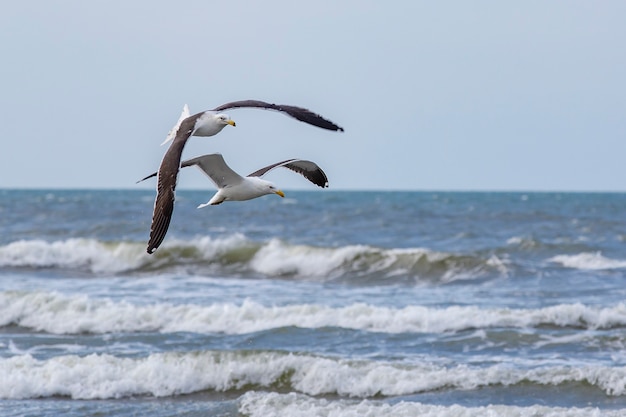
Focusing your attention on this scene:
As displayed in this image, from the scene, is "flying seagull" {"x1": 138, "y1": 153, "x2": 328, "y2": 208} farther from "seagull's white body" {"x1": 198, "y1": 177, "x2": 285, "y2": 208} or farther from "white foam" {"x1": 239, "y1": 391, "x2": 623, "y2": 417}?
"white foam" {"x1": 239, "y1": 391, "x2": 623, "y2": 417}

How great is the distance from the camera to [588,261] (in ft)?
71.0

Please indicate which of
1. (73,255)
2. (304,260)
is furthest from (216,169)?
(73,255)

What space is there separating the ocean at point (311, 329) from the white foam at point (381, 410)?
0.9 inches

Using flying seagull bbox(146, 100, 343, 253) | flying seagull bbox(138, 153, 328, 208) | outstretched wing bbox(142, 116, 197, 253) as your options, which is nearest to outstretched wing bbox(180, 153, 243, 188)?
flying seagull bbox(138, 153, 328, 208)

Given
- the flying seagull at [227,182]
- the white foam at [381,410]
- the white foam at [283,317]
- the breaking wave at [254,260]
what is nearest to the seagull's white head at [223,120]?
the flying seagull at [227,182]

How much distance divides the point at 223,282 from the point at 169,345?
6.40m

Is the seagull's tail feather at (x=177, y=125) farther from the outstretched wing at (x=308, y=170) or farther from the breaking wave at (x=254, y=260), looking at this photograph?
the breaking wave at (x=254, y=260)

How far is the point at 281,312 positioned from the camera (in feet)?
49.0

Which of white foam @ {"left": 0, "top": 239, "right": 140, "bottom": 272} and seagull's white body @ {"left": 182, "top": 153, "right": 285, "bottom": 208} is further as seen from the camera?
white foam @ {"left": 0, "top": 239, "right": 140, "bottom": 272}

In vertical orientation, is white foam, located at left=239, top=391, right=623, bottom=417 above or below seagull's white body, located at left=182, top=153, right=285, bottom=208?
below

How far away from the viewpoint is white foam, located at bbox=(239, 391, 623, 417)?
9.73 m

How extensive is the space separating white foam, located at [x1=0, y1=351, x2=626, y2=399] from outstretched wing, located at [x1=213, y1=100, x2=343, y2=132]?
3547 mm

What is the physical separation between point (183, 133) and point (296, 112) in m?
0.98

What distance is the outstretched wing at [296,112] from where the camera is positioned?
845 centimetres
